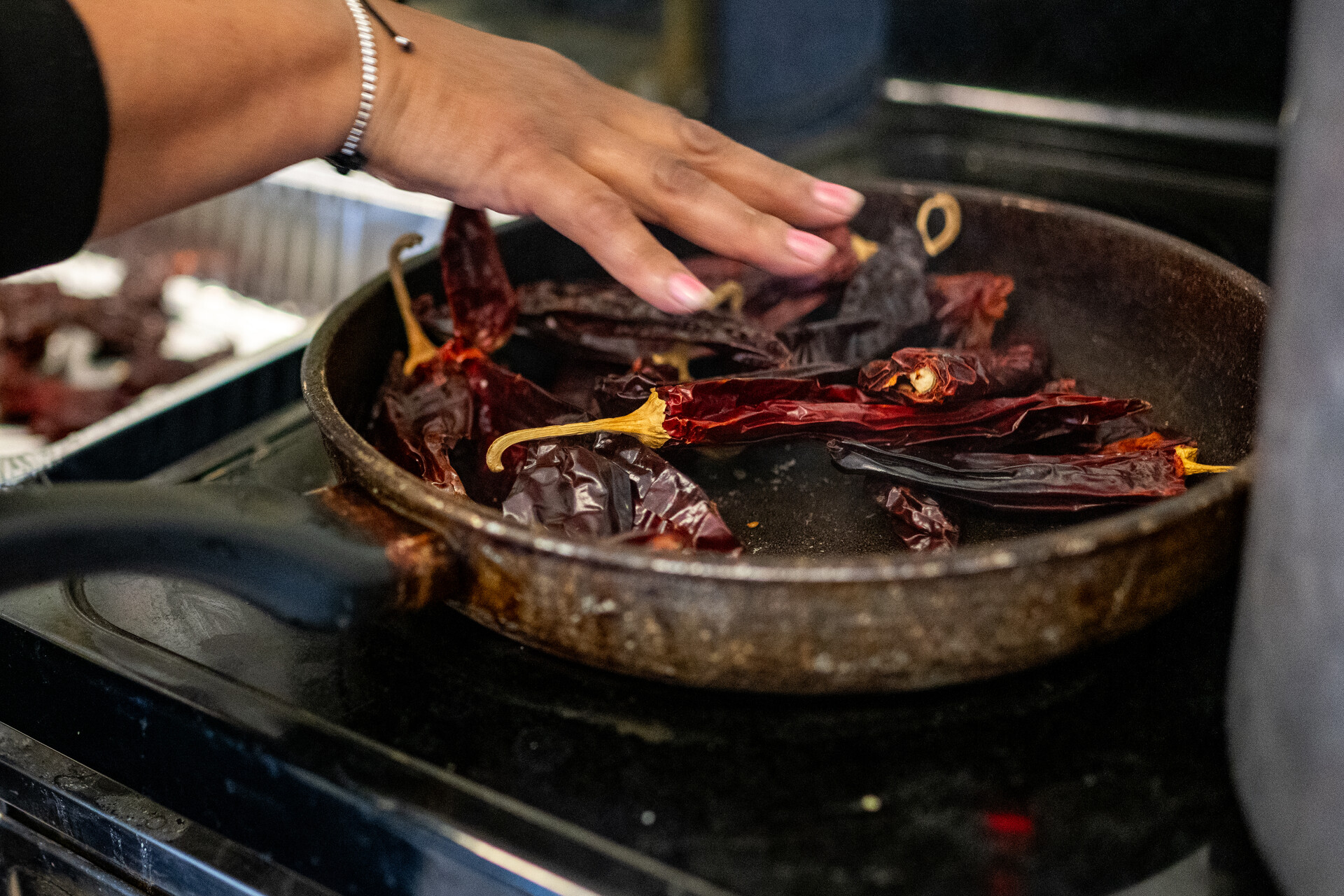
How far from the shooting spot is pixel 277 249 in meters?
2.21

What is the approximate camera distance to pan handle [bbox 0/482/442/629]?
0.63 metres

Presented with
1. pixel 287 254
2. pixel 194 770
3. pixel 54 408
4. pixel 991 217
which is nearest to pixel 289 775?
pixel 194 770

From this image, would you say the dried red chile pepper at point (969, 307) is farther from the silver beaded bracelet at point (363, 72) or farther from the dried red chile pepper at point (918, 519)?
the silver beaded bracelet at point (363, 72)

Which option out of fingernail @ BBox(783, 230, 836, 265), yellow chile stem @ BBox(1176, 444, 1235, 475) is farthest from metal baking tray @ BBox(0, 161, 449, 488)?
yellow chile stem @ BBox(1176, 444, 1235, 475)

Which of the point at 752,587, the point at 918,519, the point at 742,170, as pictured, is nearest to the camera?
the point at 752,587

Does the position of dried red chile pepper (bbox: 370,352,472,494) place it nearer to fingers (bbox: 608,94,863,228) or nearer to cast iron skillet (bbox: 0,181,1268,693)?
cast iron skillet (bbox: 0,181,1268,693)

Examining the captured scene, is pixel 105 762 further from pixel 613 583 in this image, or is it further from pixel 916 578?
pixel 916 578

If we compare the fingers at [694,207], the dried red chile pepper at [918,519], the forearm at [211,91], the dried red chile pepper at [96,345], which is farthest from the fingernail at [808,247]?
the dried red chile pepper at [96,345]

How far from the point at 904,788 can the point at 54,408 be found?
1.69 meters

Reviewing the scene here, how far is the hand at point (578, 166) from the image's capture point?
98 cm

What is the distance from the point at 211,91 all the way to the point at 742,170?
0.52 metres

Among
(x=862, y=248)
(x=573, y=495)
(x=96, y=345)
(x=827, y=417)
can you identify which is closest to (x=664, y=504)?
(x=573, y=495)

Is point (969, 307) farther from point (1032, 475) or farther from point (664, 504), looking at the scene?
point (664, 504)

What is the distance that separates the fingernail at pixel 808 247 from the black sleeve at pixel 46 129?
1.95 feet
